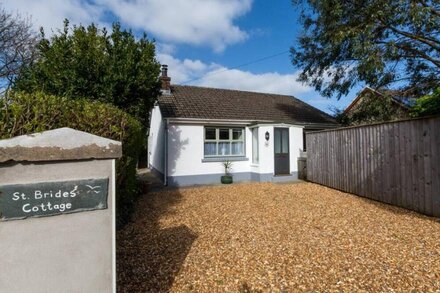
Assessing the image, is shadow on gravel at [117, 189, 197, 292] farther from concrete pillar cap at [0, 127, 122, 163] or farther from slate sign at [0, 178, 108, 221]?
concrete pillar cap at [0, 127, 122, 163]

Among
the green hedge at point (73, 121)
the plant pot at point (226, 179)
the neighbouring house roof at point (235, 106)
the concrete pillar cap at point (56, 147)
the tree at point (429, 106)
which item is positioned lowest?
the plant pot at point (226, 179)

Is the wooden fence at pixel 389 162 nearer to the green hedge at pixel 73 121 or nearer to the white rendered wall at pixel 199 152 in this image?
the white rendered wall at pixel 199 152

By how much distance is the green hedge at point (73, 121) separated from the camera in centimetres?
348

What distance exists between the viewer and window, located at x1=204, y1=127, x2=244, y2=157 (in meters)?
12.2

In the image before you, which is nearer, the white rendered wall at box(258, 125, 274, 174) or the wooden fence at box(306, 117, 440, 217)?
the wooden fence at box(306, 117, 440, 217)

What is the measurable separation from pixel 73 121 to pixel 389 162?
8.06 metres

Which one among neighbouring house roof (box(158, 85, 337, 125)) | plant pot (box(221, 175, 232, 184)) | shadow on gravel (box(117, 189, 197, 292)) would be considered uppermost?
neighbouring house roof (box(158, 85, 337, 125))

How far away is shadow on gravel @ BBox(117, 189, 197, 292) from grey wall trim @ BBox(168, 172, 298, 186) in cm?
480

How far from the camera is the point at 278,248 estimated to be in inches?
167

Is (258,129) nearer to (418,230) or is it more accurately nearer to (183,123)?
(183,123)

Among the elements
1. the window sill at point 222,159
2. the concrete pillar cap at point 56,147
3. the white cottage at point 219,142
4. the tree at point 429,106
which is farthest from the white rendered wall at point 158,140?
the concrete pillar cap at point 56,147

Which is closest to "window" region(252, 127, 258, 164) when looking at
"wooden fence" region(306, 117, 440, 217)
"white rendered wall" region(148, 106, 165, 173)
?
"wooden fence" region(306, 117, 440, 217)

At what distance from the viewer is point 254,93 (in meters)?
17.9

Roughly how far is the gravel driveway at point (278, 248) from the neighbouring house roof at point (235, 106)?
245 inches
